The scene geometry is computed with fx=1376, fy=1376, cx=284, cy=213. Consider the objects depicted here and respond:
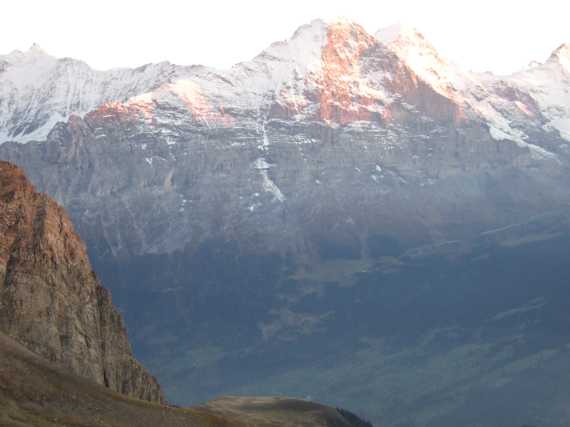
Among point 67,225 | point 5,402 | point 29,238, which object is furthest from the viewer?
point 67,225

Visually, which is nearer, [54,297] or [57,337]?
[57,337]

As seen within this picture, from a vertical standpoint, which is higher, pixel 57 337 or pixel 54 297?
pixel 54 297

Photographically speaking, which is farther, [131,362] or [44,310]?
[131,362]

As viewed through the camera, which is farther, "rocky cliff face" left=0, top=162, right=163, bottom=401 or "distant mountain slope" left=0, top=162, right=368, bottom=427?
"rocky cliff face" left=0, top=162, right=163, bottom=401

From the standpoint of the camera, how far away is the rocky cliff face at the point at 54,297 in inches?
6762

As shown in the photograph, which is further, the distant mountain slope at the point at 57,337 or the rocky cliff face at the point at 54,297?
the rocky cliff face at the point at 54,297

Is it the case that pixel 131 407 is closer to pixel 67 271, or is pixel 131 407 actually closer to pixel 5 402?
pixel 5 402

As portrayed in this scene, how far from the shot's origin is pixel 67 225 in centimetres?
19375

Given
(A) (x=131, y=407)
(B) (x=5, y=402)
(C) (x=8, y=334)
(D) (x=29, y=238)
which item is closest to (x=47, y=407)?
(B) (x=5, y=402)

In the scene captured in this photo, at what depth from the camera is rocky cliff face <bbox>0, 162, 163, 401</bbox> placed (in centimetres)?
17175

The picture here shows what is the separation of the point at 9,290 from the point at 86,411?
111 feet

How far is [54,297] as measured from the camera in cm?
17862

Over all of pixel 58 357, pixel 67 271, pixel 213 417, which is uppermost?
pixel 67 271

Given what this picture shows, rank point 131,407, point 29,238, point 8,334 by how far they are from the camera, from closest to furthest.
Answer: point 131,407, point 8,334, point 29,238
